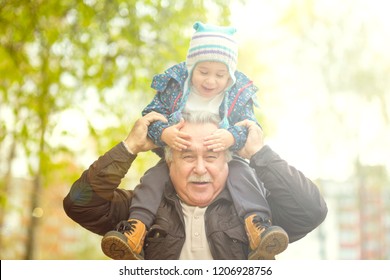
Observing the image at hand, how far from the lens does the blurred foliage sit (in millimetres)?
3631

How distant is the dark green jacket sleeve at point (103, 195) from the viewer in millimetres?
2293

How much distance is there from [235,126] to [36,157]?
234 centimetres

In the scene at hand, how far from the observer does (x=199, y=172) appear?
2.31 metres

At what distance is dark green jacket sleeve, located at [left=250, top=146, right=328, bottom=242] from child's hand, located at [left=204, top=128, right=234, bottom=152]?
117 mm

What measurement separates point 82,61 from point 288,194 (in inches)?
86.0

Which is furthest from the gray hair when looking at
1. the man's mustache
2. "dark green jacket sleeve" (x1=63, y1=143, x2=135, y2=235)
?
"dark green jacket sleeve" (x1=63, y1=143, x2=135, y2=235)

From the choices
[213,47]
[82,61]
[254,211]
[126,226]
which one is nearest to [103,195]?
[126,226]

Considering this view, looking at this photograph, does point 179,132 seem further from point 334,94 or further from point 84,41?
point 334,94

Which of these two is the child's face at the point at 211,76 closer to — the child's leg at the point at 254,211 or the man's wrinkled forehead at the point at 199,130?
the man's wrinkled forehead at the point at 199,130

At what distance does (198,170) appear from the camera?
2311 millimetres

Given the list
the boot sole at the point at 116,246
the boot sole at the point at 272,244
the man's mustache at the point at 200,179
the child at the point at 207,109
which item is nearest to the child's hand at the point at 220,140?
the child at the point at 207,109

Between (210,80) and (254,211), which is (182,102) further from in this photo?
(254,211)
